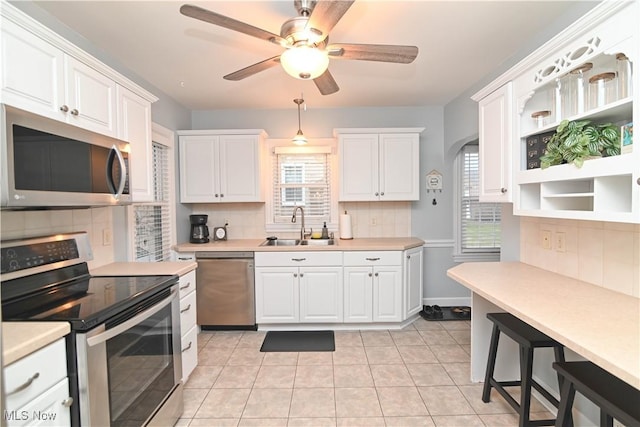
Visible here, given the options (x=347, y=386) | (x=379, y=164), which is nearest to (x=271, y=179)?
(x=379, y=164)

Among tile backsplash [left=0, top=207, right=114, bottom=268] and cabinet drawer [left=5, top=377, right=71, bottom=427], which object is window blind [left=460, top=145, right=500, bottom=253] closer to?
tile backsplash [left=0, top=207, right=114, bottom=268]

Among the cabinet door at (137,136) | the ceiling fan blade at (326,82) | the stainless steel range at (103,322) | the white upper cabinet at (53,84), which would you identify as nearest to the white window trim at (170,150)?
the cabinet door at (137,136)

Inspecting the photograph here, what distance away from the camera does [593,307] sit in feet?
4.66

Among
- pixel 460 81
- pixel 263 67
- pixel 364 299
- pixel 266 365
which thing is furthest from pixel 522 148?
pixel 266 365

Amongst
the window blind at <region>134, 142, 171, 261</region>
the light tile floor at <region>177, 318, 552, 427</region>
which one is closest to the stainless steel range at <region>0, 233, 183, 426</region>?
the light tile floor at <region>177, 318, 552, 427</region>

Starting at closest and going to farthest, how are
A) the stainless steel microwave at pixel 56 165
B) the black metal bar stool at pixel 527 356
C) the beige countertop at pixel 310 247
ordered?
1. the stainless steel microwave at pixel 56 165
2. the black metal bar stool at pixel 527 356
3. the beige countertop at pixel 310 247

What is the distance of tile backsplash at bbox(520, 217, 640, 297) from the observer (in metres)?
1.55

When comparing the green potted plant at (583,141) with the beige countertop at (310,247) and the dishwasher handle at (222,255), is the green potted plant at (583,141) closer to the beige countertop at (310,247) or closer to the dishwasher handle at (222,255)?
the beige countertop at (310,247)

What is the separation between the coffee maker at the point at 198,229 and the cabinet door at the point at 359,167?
5.20ft

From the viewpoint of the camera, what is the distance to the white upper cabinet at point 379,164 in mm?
3494

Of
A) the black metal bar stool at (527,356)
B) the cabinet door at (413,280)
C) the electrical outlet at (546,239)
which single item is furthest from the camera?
the cabinet door at (413,280)

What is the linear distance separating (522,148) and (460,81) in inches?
52.3

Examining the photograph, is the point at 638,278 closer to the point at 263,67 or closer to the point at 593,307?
the point at 593,307
